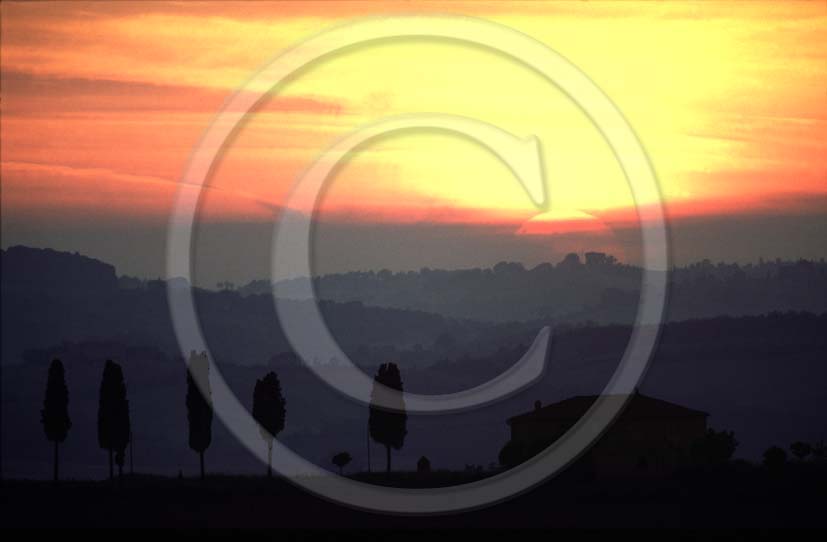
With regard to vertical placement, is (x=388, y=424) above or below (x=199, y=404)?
below

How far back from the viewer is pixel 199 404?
9344cm

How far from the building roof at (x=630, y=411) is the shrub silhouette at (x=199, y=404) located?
19199 millimetres

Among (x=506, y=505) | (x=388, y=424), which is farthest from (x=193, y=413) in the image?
(x=506, y=505)

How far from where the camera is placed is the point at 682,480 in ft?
260

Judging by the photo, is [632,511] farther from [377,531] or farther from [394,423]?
[394,423]

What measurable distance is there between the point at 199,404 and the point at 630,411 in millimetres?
27163

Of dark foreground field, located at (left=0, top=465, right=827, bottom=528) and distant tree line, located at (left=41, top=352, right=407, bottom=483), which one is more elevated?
distant tree line, located at (left=41, top=352, right=407, bottom=483)

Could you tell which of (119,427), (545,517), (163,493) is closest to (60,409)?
(119,427)

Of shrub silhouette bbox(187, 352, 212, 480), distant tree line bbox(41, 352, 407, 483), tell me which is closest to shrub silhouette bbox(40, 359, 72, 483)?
distant tree line bbox(41, 352, 407, 483)

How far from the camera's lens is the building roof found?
93.1m

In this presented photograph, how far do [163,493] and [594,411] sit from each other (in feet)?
95.4

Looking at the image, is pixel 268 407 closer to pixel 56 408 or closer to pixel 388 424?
pixel 388 424

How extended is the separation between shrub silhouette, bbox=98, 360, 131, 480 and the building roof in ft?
80.3

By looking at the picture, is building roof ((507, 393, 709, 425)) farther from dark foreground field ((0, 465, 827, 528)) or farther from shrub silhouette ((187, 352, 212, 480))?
shrub silhouette ((187, 352, 212, 480))
